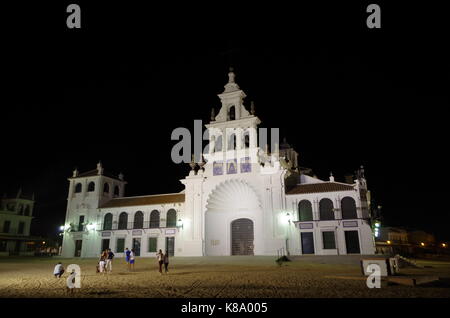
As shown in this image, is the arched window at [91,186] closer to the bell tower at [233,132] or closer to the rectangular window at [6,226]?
the bell tower at [233,132]

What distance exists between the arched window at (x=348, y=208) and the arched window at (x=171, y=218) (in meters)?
16.2

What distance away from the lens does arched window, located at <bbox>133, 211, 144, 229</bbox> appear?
34.4 metres

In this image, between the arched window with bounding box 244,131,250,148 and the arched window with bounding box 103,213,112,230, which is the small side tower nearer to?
the arched window with bounding box 103,213,112,230

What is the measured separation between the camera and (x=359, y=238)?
25.8 m

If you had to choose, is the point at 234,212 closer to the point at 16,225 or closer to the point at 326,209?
the point at 326,209

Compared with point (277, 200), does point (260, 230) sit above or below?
below

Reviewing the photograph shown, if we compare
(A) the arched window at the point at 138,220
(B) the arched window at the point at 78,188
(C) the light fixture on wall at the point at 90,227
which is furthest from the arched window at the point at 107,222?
(B) the arched window at the point at 78,188

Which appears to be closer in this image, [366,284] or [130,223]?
[366,284]

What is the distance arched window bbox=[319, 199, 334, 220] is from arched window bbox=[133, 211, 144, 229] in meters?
18.5

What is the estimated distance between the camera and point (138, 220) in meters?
34.7

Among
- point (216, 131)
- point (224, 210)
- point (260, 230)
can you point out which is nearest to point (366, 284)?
point (260, 230)

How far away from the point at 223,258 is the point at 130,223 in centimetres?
1354

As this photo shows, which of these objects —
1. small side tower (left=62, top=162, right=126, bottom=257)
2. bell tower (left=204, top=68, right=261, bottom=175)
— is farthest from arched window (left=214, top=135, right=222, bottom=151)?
small side tower (left=62, top=162, right=126, bottom=257)
